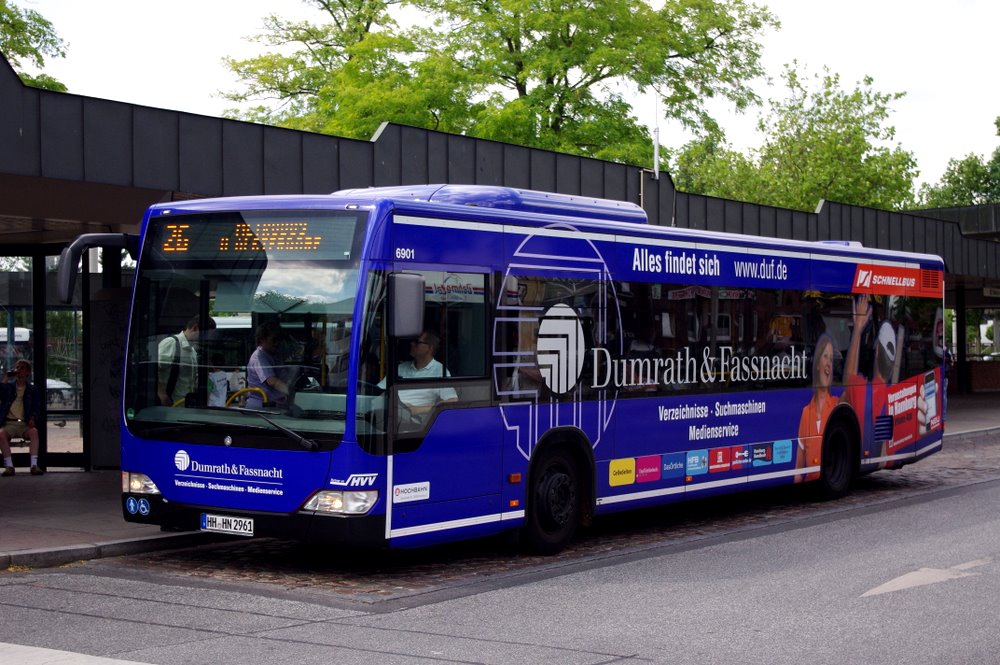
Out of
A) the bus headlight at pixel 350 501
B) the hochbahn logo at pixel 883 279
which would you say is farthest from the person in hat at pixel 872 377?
the bus headlight at pixel 350 501

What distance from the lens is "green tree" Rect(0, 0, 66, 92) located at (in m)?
43.6

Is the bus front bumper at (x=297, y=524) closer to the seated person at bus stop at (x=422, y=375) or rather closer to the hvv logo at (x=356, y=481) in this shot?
the hvv logo at (x=356, y=481)

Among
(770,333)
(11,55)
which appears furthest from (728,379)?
(11,55)

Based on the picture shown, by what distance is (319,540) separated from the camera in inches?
376

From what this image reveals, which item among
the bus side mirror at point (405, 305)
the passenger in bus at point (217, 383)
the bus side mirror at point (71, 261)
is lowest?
Result: the passenger in bus at point (217, 383)

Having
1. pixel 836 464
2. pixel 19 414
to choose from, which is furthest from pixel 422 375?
pixel 19 414

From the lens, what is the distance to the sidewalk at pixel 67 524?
35.2 feet

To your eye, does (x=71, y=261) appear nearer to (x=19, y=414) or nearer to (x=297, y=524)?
(x=297, y=524)

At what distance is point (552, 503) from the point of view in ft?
36.5

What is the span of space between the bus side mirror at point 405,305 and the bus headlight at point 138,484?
2.46m

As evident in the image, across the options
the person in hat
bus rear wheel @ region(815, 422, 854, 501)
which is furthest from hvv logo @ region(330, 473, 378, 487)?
the person in hat

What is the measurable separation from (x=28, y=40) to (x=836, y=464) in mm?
37513

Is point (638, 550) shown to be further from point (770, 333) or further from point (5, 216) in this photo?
point (5, 216)

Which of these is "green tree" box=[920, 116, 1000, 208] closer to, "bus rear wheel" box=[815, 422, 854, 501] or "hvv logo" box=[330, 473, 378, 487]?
"bus rear wheel" box=[815, 422, 854, 501]
